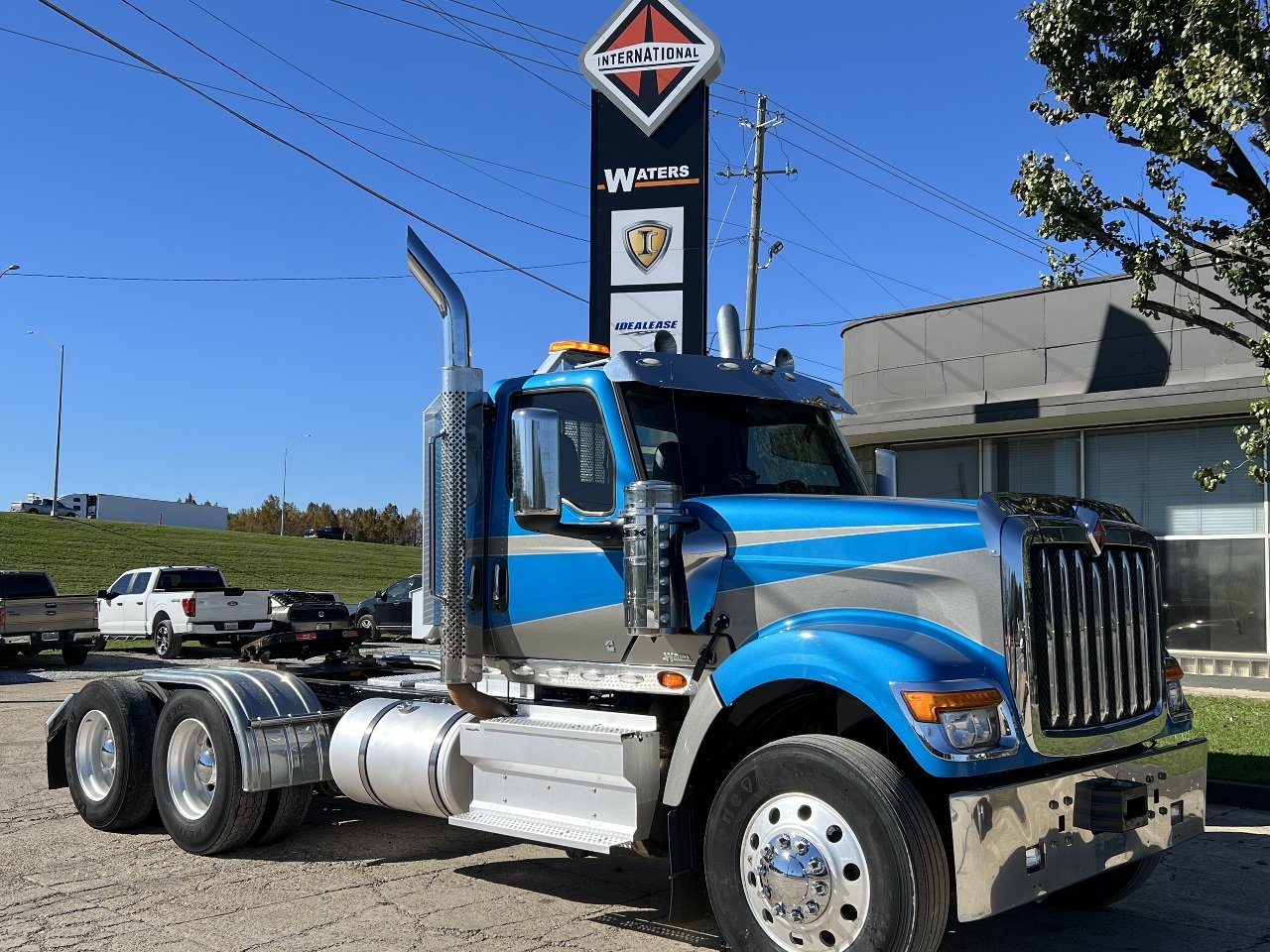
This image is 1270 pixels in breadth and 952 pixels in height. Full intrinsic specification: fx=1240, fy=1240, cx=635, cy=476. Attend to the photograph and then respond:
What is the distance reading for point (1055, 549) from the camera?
16.3 ft

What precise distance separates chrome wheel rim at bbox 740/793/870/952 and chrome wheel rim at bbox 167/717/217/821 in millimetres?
3739

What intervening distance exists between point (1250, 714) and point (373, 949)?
10.3m

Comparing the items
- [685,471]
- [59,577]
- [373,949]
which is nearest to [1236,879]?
[685,471]

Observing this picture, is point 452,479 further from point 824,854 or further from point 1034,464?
point 1034,464

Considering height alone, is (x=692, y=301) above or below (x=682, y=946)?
above

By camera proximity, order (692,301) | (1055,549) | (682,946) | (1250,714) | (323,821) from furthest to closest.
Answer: (692,301)
(1250,714)
(323,821)
(682,946)
(1055,549)

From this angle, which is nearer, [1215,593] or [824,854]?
[824,854]

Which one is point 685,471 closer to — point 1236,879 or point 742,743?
point 742,743

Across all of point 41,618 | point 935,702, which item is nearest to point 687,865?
point 935,702

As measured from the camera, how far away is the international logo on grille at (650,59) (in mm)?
16297

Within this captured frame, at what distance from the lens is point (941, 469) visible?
18.7m

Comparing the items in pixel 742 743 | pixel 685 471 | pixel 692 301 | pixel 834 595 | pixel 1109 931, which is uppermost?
pixel 692 301

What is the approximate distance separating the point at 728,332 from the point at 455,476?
1.69 m

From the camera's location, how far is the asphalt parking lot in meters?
5.48
